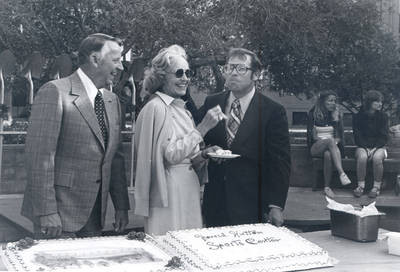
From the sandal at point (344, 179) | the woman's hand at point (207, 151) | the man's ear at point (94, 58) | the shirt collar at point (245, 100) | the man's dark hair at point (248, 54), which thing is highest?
the man's dark hair at point (248, 54)

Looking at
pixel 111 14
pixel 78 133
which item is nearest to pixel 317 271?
pixel 78 133

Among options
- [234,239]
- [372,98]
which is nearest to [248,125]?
[234,239]

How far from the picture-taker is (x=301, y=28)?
846cm

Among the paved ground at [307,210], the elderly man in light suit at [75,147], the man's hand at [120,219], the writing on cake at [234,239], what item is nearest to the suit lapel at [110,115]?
the elderly man in light suit at [75,147]

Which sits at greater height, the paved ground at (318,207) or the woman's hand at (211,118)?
the woman's hand at (211,118)

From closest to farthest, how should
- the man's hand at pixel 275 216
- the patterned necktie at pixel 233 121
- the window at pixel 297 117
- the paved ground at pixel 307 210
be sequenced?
the man's hand at pixel 275 216, the patterned necktie at pixel 233 121, the paved ground at pixel 307 210, the window at pixel 297 117

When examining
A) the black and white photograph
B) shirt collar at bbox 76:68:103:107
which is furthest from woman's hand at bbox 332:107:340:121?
shirt collar at bbox 76:68:103:107

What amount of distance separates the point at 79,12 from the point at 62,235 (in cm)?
502

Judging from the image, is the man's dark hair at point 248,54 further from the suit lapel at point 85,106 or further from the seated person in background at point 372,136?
the seated person in background at point 372,136

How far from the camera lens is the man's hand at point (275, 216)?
2.75 m

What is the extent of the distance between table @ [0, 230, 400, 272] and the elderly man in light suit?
0.56 metres

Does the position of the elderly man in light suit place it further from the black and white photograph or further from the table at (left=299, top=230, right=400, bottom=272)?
the table at (left=299, top=230, right=400, bottom=272)

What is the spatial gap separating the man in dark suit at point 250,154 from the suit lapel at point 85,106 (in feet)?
2.20

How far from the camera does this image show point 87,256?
68.1 inches
